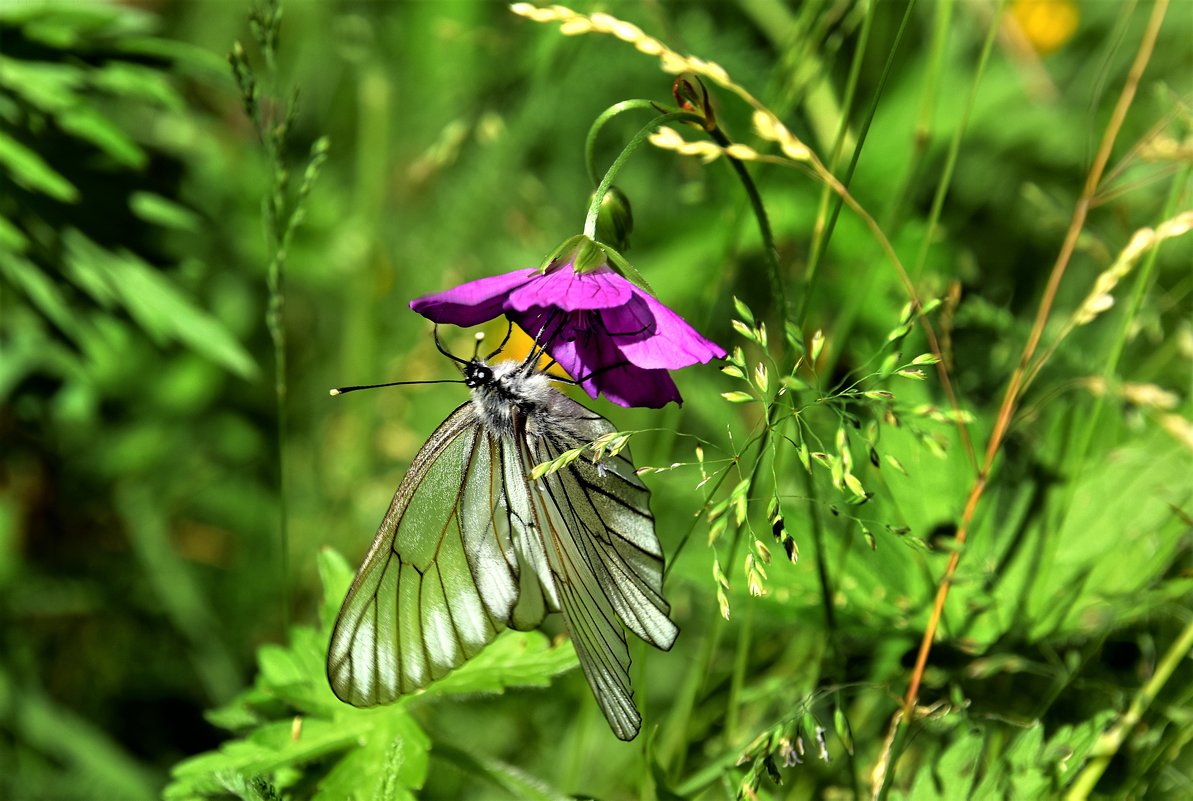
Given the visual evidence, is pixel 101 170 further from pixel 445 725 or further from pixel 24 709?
pixel 445 725

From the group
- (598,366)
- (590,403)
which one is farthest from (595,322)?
(590,403)

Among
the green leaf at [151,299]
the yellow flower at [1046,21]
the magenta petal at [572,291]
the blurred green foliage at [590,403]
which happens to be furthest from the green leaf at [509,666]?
the yellow flower at [1046,21]

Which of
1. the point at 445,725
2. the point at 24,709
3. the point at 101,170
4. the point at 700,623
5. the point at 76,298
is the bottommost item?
the point at 24,709

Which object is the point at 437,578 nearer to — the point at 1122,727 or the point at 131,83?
the point at 1122,727

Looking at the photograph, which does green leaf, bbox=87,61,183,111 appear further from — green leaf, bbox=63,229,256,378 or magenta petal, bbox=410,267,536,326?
magenta petal, bbox=410,267,536,326

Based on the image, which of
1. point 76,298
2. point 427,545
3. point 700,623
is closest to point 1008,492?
point 700,623

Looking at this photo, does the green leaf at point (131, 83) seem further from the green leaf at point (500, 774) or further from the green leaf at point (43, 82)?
the green leaf at point (500, 774)

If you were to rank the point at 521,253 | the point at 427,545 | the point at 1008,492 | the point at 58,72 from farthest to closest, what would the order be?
1. the point at 521,253
2. the point at 58,72
3. the point at 1008,492
4. the point at 427,545

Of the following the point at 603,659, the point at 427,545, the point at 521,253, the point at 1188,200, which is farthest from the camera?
the point at 521,253
